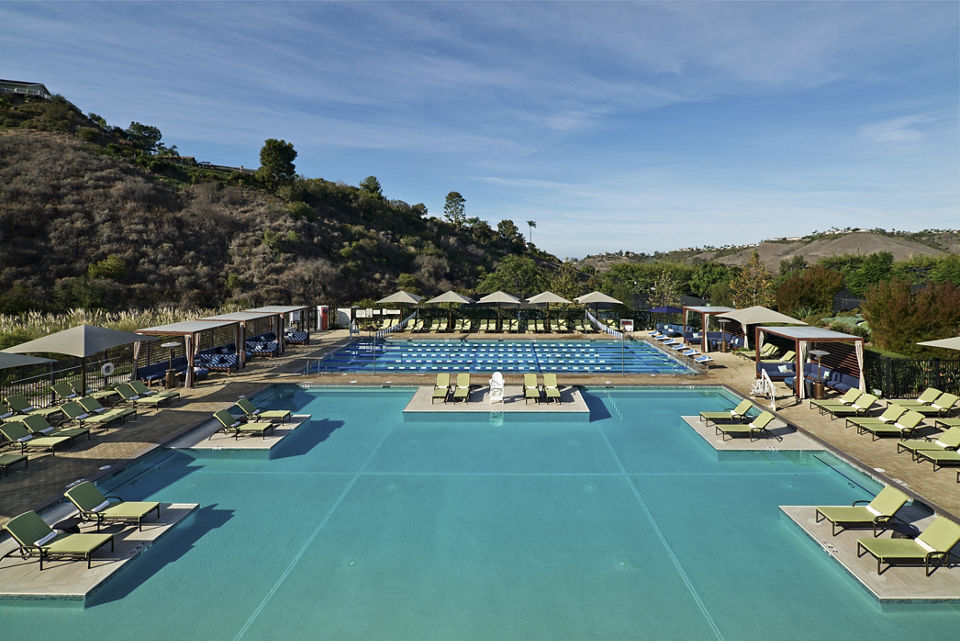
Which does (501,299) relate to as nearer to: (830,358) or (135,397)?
(830,358)

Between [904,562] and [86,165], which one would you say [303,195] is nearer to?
[86,165]

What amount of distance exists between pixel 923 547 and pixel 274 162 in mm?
60710

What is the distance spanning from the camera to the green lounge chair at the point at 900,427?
31.6 ft

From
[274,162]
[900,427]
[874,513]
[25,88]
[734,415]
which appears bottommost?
[874,513]

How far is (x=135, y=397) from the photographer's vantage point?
1230 cm

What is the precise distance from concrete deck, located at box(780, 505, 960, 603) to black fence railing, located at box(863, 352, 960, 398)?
720cm

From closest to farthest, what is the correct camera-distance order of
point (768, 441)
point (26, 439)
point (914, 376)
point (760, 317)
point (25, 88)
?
point (26, 439) < point (768, 441) < point (914, 376) < point (760, 317) < point (25, 88)

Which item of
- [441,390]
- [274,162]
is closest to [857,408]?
[441,390]

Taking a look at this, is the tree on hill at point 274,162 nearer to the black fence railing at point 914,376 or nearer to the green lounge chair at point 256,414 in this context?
the green lounge chair at point 256,414

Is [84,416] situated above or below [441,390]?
below

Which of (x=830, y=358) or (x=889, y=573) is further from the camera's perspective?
(x=830, y=358)

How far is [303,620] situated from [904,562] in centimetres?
698

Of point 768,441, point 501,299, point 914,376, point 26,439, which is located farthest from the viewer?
point 501,299

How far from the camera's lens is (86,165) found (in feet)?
137
